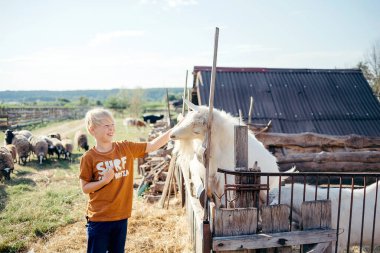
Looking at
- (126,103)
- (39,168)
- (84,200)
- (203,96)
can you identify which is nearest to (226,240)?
(84,200)

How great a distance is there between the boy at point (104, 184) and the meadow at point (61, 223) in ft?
7.29

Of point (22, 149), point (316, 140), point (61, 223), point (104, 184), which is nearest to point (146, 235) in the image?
point (61, 223)

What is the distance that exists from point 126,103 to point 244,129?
58428 millimetres

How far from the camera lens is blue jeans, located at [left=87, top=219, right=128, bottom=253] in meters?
2.80

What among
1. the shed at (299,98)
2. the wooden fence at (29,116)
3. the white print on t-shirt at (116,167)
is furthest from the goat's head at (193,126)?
the wooden fence at (29,116)

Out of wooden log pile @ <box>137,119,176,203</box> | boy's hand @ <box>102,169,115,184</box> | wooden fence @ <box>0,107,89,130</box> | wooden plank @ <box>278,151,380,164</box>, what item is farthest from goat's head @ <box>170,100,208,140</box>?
wooden fence @ <box>0,107,89,130</box>

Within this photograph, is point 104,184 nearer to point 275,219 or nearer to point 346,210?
point 275,219

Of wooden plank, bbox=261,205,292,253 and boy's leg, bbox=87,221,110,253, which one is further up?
wooden plank, bbox=261,205,292,253

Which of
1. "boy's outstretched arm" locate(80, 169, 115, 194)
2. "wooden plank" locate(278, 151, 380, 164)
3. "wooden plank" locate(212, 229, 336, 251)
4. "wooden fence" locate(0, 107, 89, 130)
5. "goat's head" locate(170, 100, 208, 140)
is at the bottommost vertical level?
"wooden fence" locate(0, 107, 89, 130)

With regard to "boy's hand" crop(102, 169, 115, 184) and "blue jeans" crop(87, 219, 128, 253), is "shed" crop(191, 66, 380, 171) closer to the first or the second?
"blue jeans" crop(87, 219, 128, 253)

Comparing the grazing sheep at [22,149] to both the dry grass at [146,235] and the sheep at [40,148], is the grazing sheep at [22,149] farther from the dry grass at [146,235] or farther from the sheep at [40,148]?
the dry grass at [146,235]

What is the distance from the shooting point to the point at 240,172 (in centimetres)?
253

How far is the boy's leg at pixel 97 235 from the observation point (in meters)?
2.80

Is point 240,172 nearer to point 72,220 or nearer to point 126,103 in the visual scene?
point 72,220
